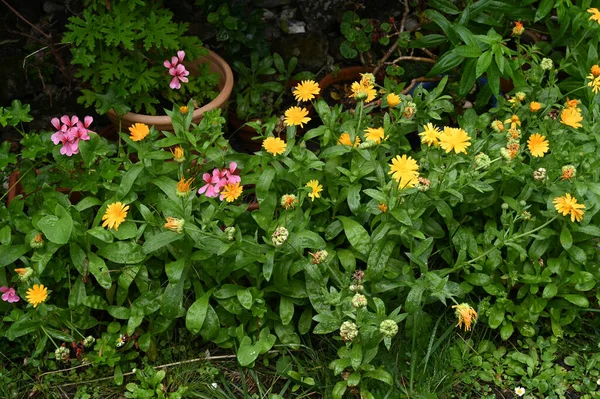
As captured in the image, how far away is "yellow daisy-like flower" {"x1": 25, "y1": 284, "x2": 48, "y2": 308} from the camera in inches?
84.4

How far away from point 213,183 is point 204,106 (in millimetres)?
643

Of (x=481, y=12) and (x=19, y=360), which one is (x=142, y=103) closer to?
(x=19, y=360)

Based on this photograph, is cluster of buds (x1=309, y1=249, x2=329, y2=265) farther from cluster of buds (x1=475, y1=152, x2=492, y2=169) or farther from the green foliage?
the green foliage

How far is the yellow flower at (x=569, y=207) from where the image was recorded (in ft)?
7.14

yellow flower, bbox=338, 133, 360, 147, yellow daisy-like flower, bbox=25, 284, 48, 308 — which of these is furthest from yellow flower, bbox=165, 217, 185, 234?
yellow flower, bbox=338, 133, 360, 147

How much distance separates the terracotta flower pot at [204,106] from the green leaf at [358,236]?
860 mm

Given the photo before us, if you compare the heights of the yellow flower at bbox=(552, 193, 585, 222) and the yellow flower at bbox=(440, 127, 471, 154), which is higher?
the yellow flower at bbox=(440, 127, 471, 154)

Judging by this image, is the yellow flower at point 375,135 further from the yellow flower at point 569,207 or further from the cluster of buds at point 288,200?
the yellow flower at point 569,207

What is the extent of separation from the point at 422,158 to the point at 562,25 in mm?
1004

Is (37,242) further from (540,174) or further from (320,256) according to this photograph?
(540,174)

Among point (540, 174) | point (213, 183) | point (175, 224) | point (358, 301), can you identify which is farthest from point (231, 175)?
point (540, 174)

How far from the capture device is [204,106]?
2.86 metres

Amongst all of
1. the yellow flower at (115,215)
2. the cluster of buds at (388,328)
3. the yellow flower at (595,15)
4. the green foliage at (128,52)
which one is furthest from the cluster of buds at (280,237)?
the yellow flower at (595,15)

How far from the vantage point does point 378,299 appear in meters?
2.19
